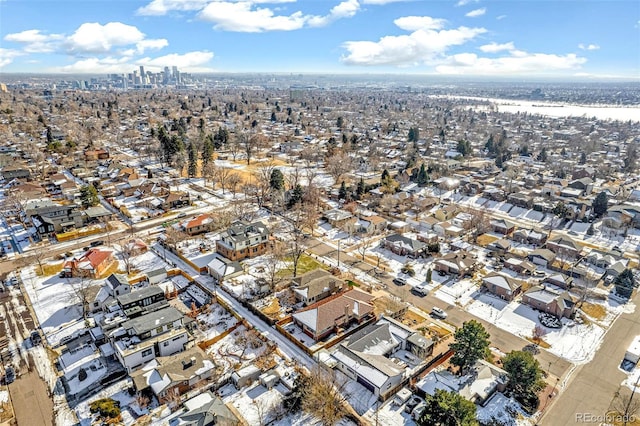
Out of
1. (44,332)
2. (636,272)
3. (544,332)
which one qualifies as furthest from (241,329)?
(636,272)

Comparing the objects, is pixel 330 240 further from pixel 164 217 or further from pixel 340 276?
pixel 164 217

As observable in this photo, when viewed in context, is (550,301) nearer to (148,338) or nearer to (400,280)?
(400,280)

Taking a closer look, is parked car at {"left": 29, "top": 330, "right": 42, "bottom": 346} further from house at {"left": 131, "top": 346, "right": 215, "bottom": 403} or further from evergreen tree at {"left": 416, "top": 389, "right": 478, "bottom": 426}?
evergreen tree at {"left": 416, "top": 389, "right": 478, "bottom": 426}

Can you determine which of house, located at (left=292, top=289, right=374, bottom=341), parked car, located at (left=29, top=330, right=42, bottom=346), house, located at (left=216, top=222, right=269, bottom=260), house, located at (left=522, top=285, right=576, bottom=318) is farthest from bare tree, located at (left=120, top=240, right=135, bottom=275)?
house, located at (left=522, top=285, right=576, bottom=318)

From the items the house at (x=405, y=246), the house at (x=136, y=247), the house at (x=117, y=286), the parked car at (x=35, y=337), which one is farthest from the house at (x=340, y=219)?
the parked car at (x=35, y=337)

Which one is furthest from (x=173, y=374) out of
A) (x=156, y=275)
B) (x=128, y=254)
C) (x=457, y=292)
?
(x=457, y=292)
